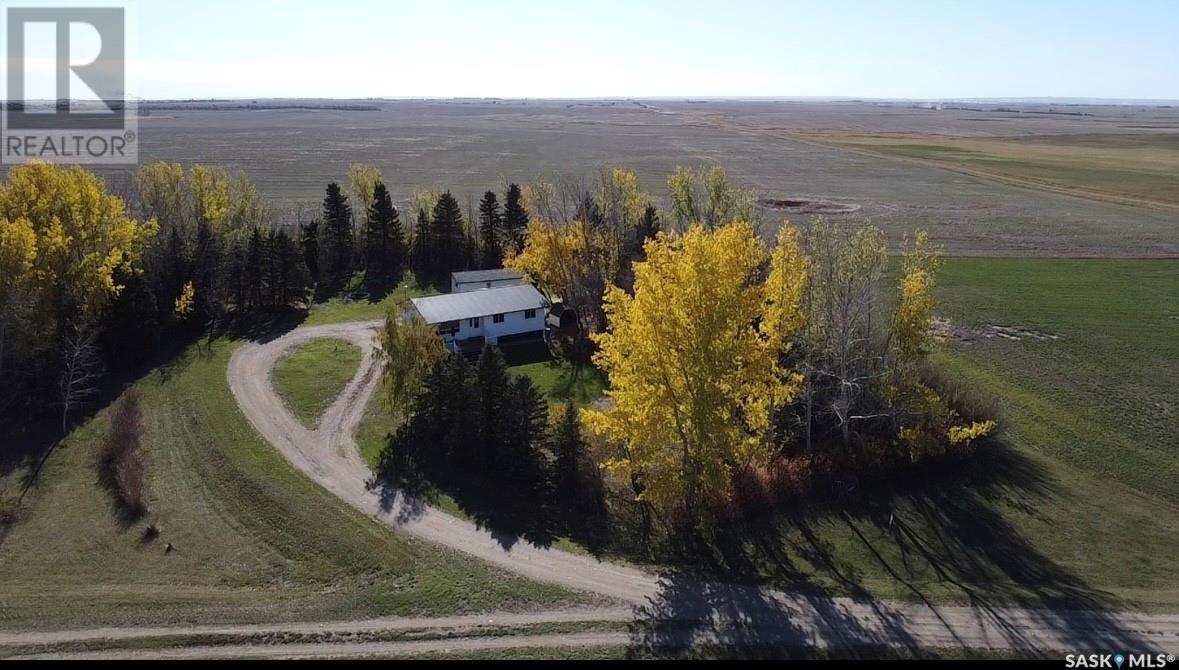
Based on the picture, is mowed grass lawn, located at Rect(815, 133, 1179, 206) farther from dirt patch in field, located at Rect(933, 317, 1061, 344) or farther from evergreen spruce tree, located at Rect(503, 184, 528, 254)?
evergreen spruce tree, located at Rect(503, 184, 528, 254)

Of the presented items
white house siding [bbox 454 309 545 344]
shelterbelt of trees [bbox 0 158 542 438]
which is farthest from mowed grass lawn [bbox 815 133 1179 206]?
shelterbelt of trees [bbox 0 158 542 438]

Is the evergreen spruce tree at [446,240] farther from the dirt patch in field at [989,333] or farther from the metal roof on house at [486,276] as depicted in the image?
the dirt patch in field at [989,333]

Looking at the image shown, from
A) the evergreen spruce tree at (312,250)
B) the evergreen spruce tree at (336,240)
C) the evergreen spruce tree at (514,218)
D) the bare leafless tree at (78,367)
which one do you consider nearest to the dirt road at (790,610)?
the bare leafless tree at (78,367)

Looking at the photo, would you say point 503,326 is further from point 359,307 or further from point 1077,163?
point 1077,163

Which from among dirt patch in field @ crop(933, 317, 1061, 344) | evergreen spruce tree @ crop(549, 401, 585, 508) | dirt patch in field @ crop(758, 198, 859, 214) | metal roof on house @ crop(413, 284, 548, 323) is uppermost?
dirt patch in field @ crop(758, 198, 859, 214)
